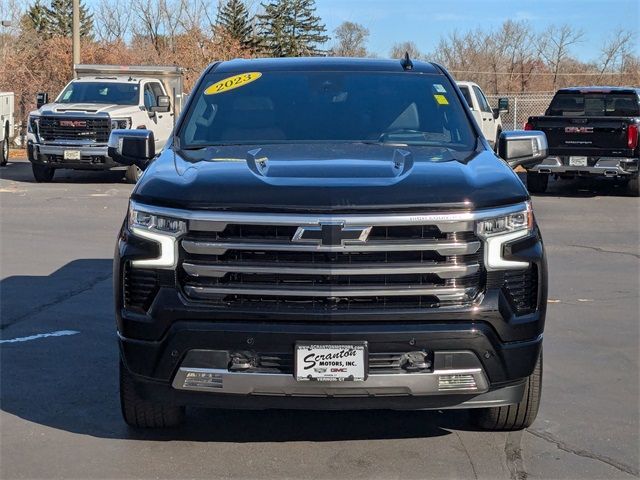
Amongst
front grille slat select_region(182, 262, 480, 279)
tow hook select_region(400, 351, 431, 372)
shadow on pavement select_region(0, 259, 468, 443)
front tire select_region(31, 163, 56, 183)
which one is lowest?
front tire select_region(31, 163, 56, 183)

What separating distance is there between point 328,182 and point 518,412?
1.60m

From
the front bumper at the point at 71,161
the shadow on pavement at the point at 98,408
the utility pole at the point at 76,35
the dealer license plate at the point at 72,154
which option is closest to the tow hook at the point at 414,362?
A: the shadow on pavement at the point at 98,408

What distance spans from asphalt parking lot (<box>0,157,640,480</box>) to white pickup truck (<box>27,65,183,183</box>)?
939cm

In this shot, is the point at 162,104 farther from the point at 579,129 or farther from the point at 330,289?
the point at 330,289

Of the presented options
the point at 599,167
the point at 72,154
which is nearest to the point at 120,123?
the point at 72,154

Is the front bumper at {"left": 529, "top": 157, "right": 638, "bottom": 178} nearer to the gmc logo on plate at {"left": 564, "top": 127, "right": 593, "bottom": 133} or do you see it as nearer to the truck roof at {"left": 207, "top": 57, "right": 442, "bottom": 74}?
the gmc logo on plate at {"left": 564, "top": 127, "right": 593, "bottom": 133}

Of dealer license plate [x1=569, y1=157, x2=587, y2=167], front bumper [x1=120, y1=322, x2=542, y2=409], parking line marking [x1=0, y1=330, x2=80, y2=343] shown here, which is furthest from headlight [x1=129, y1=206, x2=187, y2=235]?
dealer license plate [x1=569, y1=157, x2=587, y2=167]

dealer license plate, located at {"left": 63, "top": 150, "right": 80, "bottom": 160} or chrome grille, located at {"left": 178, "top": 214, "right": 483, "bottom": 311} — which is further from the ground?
chrome grille, located at {"left": 178, "top": 214, "right": 483, "bottom": 311}

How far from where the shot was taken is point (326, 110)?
5914 millimetres

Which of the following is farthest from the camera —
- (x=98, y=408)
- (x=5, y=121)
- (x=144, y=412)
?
(x=5, y=121)

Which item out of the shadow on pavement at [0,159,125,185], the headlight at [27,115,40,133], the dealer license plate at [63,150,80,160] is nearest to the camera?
the dealer license plate at [63,150,80,160]

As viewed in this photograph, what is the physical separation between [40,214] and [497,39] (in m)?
44.0

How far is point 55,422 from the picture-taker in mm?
5250

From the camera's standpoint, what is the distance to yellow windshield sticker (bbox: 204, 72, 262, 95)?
20.1 feet
